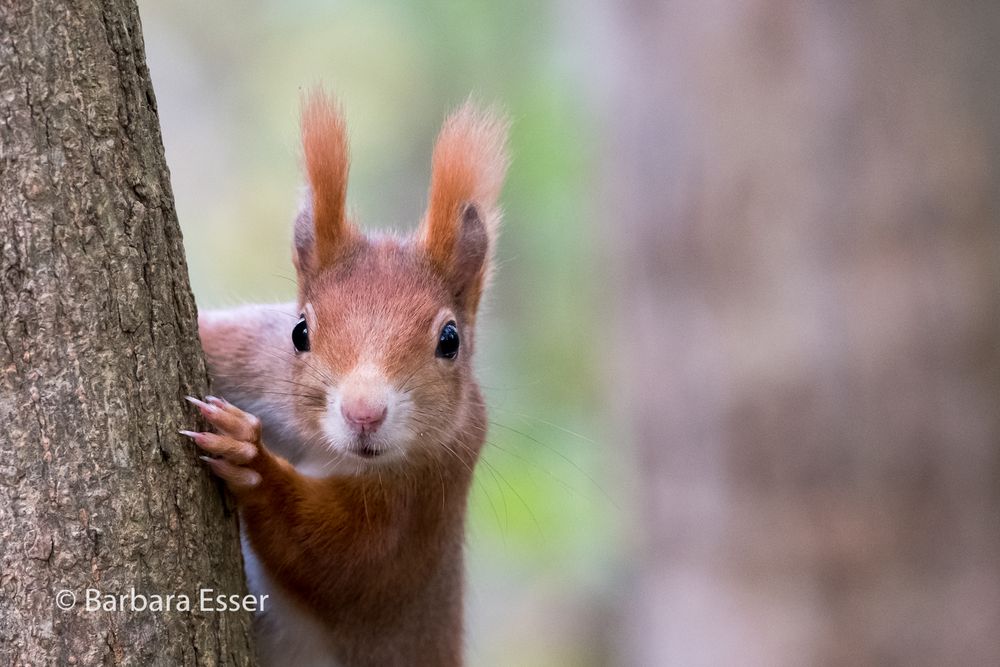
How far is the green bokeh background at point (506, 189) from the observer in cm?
726

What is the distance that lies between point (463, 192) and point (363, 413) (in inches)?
31.8

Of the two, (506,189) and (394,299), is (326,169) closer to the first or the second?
(394,299)

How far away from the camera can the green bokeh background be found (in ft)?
23.8

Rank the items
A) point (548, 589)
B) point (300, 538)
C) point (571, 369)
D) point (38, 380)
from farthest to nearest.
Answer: point (571, 369) < point (548, 589) < point (300, 538) < point (38, 380)

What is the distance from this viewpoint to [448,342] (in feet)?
8.87

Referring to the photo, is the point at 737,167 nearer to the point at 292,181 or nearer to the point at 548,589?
the point at 548,589

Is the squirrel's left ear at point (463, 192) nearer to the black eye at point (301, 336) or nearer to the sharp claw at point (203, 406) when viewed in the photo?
the black eye at point (301, 336)

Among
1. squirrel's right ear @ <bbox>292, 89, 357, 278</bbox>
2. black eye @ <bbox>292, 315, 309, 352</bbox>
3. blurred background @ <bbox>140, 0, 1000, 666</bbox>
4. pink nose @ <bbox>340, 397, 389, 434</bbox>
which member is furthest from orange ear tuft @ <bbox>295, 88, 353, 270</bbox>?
blurred background @ <bbox>140, 0, 1000, 666</bbox>

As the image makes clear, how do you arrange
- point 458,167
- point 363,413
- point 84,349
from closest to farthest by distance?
point 84,349 < point 363,413 < point 458,167

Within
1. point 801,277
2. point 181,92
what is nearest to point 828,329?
point 801,277

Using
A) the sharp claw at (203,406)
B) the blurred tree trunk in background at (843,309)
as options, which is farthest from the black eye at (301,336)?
the blurred tree trunk in background at (843,309)

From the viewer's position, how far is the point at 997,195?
398 cm

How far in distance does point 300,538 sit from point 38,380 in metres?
0.87

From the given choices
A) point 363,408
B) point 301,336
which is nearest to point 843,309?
point 301,336
